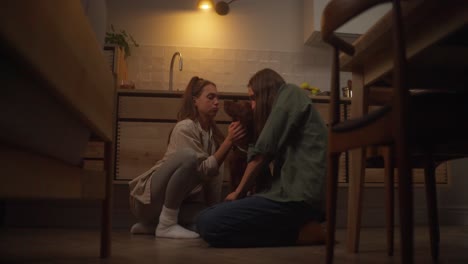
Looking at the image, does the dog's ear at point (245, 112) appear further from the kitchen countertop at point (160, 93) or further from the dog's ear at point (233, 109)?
the kitchen countertop at point (160, 93)

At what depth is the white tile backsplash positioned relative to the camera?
3.53m

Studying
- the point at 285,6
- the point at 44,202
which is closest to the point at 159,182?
the point at 44,202

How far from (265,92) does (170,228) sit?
807 mm

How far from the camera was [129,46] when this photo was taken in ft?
11.6

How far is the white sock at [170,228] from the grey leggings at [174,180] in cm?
3

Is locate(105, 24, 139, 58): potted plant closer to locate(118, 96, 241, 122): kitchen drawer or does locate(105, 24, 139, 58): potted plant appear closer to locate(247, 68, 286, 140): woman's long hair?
locate(118, 96, 241, 122): kitchen drawer

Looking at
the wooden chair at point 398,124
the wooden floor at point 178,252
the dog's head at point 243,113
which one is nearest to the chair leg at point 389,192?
the wooden floor at point 178,252

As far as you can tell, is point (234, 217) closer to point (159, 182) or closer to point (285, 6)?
point (159, 182)

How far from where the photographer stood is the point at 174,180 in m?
2.38

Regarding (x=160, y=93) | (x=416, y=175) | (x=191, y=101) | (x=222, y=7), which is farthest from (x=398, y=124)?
(x=222, y=7)

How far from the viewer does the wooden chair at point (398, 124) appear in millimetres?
860

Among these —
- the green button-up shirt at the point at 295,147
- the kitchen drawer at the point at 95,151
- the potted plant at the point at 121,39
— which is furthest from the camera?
the potted plant at the point at 121,39

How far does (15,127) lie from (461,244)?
73.4 inches

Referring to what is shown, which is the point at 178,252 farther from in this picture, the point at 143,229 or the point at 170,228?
the point at 143,229
